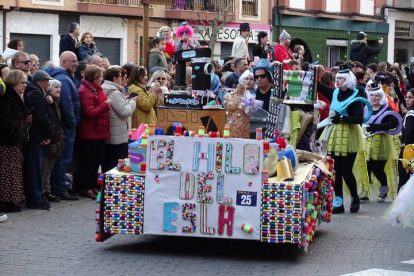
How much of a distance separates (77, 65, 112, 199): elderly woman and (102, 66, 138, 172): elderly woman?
12 centimetres

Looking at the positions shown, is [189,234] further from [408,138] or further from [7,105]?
[408,138]

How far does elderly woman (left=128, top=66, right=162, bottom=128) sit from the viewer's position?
1410cm

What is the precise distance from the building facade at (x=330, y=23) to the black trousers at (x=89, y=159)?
27.8 meters

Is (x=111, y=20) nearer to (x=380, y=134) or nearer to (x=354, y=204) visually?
(x=380, y=134)

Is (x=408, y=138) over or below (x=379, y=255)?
over

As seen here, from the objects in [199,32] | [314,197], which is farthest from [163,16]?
[314,197]

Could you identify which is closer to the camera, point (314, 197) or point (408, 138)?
point (314, 197)

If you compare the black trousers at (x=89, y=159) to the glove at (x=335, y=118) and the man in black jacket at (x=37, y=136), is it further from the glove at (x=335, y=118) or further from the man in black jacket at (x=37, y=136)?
the glove at (x=335, y=118)

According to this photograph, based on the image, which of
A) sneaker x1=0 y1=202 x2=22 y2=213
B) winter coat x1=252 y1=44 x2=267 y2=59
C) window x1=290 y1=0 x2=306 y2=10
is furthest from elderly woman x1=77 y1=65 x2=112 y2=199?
window x1=290 y1=0 x2=306 y2=10

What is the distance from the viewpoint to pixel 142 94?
46.4ft

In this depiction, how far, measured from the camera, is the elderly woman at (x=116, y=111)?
13.6m

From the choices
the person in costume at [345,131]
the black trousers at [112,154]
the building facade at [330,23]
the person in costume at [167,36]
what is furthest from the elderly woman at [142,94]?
the building facade at [330,23]

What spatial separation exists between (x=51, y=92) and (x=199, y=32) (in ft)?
79.1

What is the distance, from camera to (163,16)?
36875 mm
